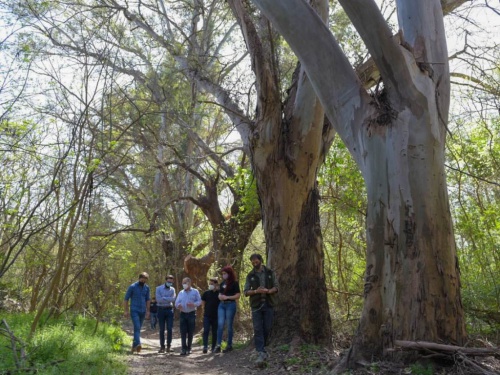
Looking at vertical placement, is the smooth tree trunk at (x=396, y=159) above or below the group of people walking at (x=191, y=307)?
above

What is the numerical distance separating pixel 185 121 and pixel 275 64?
4.74 metres

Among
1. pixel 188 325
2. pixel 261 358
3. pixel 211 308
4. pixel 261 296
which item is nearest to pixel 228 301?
pixel 211 308

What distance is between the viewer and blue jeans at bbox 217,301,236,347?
371 inches

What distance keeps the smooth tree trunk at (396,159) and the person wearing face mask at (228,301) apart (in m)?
3.80

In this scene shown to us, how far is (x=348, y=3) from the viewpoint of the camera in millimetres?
5512

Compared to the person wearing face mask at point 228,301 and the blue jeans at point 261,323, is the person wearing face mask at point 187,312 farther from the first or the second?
the blue jeans at point 261,323

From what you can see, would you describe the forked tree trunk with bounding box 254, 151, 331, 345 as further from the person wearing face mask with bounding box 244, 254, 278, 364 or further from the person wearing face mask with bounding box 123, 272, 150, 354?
the person wearing face mask with bounding box 123, 272, 150, 354

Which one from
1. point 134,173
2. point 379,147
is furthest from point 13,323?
point 134,173

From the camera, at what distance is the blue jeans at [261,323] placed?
25.5ft

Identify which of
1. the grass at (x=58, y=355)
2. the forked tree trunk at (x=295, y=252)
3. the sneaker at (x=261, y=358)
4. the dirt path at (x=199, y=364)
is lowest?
the dirt path at (x=199, y=364)

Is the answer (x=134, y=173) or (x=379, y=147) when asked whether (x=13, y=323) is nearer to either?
(x=379, y=147)

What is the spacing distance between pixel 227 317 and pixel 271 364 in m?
2.31

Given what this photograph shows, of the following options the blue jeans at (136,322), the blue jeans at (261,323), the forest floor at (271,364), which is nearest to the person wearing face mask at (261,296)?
the blue jeans at (261,323)

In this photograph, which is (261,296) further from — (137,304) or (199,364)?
(137,304)
